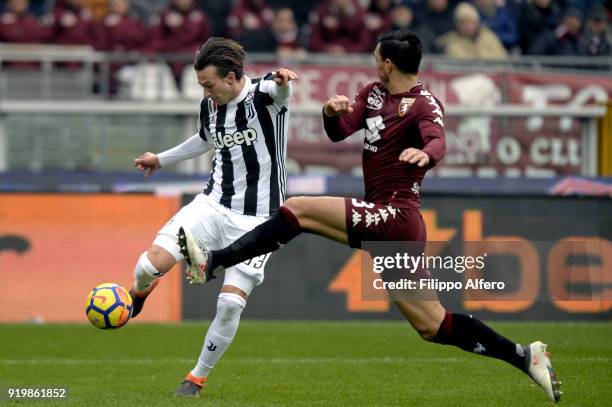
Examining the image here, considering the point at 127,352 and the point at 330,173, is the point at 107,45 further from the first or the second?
the point at 127,352

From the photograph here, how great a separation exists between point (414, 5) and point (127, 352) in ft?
33.1

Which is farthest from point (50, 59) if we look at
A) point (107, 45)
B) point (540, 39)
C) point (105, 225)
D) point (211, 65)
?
point (211, 65)

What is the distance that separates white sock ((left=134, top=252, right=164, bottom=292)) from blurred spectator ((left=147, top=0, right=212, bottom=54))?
405 inches

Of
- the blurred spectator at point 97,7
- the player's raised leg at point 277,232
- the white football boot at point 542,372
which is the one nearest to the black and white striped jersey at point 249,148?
the player's raised leg at point 277,232

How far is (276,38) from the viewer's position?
1834cm

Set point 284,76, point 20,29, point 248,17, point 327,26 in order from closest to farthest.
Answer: point 284,76
point 20,29
point 327,26
point 248,17

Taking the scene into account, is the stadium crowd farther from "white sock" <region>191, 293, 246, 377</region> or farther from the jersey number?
the jersey number

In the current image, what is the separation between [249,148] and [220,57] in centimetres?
71

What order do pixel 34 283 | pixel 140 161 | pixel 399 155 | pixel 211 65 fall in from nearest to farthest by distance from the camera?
1. pixel 399 155
2. pixel 211 65
3. pixel 140 161
4. pixel 34 283

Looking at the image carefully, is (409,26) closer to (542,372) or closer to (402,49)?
(402,49)

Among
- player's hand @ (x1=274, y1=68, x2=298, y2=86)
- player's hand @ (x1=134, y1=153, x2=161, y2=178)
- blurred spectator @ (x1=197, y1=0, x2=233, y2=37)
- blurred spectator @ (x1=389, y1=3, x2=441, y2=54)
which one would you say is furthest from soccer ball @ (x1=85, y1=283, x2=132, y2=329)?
blurred spectator @ (x1=197, y1=0, x2=233, y2=37)

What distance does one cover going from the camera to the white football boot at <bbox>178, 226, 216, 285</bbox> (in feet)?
23.5

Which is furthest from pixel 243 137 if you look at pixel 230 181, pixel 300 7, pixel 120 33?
pixel 300 7

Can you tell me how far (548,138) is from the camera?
15820 millimetres
